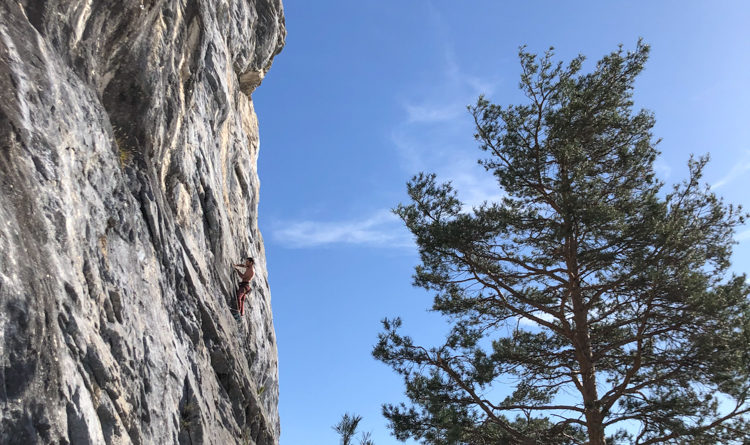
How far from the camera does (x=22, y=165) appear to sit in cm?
662

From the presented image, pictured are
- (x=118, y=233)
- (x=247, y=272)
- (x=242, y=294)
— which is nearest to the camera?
(x=118, y=233)

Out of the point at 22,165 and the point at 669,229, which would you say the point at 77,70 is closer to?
the point at 22,165

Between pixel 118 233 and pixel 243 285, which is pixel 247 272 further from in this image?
pixel 118 233

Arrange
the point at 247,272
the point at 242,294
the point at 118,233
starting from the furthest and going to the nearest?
1. the point at 247,272
2. the point at 242,294
3. the point at 118,233

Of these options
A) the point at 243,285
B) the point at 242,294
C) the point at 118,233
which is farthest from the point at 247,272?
the point at 118,233

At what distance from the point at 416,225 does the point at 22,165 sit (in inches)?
325

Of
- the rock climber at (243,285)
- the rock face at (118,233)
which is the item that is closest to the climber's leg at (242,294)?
the rock climber at (243,285)

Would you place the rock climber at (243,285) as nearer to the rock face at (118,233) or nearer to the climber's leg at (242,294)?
the climber's leg at (242,294)

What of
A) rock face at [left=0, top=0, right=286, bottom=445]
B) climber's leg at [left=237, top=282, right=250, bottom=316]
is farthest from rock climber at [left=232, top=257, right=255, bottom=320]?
rock face at [left=0, top=0, right=286, bottom=445]

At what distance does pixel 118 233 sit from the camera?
28.5 feet

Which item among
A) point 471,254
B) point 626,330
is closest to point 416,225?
point 471,254

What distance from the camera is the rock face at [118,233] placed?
6.18 metres

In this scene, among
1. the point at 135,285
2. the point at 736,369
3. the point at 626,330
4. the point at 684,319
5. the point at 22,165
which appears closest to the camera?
the point at 22,165

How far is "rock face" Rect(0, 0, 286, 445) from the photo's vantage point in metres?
6.18
